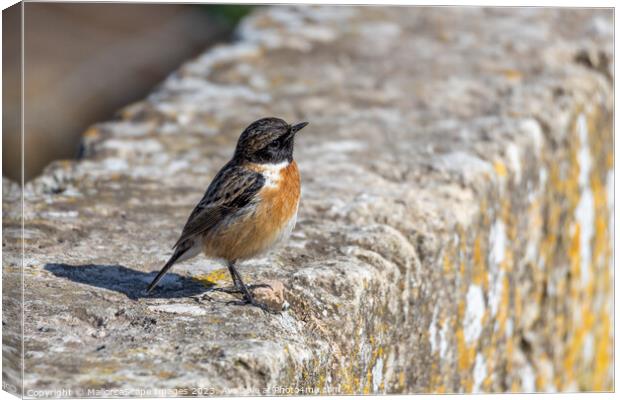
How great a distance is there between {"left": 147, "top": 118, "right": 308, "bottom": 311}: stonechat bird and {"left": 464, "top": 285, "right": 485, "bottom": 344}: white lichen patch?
121 cm

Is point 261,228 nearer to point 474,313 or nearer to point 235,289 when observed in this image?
point 235,289

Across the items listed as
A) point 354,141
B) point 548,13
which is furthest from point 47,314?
point 548,13

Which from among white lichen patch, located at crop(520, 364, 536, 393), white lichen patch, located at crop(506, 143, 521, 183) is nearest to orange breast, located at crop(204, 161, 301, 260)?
white lichen patch, located at crop(506, 143, 521, 183)

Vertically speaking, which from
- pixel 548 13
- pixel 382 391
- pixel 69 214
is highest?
pixel 548 13

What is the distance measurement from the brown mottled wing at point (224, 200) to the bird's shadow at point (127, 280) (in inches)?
9.6

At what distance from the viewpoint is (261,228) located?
448 centimetres

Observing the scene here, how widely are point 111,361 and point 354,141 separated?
10.5 feet

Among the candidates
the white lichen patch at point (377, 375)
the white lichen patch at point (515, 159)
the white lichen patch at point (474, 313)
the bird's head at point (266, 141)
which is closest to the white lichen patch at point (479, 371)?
the white lichen patch at point (474, 313)

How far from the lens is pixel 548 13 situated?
8.28 meters

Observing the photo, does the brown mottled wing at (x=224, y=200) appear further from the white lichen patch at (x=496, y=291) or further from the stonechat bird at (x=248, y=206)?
the white lichen patch at (x=496, y=291)

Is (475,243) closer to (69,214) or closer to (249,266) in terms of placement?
(249,266)

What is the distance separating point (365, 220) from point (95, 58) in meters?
3.78

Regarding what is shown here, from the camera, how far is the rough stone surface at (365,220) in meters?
3.90

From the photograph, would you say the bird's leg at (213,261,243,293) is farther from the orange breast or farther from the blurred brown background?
the blurred brown background
